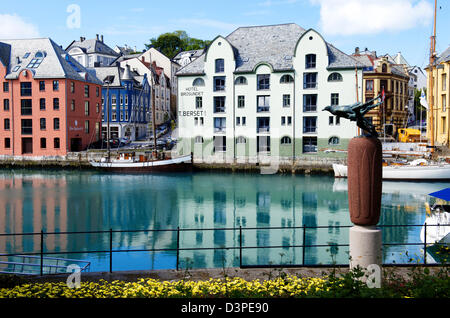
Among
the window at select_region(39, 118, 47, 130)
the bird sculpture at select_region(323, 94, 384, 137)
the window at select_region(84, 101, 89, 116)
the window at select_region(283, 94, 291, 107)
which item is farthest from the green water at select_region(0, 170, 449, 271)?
the window at select_region(84, 101, 89, 116)

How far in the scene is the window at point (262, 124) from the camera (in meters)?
52.4

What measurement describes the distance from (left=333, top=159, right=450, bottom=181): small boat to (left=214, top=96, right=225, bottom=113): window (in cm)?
1990

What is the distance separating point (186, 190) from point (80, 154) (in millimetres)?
24544

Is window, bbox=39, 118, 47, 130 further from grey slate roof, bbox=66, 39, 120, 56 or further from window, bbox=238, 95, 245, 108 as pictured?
grey slate roof, bbox=66, 39, 120, 56

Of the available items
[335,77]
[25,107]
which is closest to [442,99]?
[335,77]

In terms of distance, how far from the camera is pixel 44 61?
201 feet

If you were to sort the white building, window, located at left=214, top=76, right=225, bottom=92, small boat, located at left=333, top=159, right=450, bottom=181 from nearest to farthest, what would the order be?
small boat, located at left=333, top=159, right=450, bottom=181
the white building
window, located at left=214, top=76, right=225, bottom=92

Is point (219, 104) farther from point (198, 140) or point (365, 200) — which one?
point (365, 200)

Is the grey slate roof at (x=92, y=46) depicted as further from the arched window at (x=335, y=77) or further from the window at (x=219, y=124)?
the arched window at (x=335, y=77)

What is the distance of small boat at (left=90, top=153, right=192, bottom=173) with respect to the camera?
5275 centimetres

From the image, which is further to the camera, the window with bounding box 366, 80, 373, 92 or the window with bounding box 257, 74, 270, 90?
the window with bounding box 366, 80, 373, 92

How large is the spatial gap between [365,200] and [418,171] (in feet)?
124

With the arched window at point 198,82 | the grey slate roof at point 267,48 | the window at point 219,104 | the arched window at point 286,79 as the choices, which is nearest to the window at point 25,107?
the grey slate roof at point 267,48
